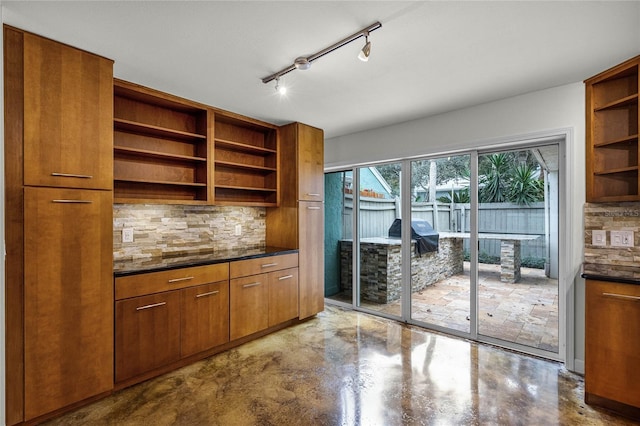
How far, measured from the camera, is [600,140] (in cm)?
246

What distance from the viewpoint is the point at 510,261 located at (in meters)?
3.23

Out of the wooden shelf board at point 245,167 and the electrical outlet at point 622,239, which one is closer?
the electrical outlet at point 622,239

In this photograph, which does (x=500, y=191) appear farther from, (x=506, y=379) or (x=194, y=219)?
(x=194, y=219)

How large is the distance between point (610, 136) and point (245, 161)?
346 centimetres

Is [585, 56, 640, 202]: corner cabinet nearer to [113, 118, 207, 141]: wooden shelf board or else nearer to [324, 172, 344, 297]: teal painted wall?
[324, 172, 344, 297]: teal painted wall

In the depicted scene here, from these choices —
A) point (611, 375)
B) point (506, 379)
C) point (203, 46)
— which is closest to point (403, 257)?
point (506, 379)

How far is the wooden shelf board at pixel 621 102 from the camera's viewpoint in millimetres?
2213

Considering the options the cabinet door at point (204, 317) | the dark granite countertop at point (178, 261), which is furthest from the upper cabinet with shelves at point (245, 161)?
the cabinet door at point (204, 317)

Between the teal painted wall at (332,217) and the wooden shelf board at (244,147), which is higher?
the wooden shelf board at (244,147)

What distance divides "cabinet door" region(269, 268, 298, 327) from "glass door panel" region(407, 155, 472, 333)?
4.74ft

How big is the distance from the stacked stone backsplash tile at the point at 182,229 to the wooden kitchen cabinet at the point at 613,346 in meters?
3.30

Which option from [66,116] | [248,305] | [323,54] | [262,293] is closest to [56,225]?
[66,116]

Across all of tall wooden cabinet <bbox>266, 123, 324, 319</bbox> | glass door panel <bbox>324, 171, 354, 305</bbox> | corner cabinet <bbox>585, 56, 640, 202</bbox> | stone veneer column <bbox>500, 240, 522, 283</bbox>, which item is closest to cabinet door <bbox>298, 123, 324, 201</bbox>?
tall wooden cabinet <bbox>266, 123, 324, 319</bbox>

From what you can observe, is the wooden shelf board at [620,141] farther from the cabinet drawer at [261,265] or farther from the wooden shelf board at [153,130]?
the wooden shelf board at [153,130]
